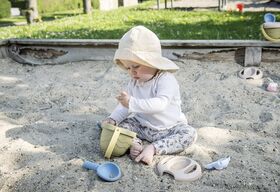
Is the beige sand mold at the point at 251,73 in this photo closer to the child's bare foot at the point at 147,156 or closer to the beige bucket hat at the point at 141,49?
the beige bucket hat at the point at 141,49

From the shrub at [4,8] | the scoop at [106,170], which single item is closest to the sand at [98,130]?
the scoop at [106,170]

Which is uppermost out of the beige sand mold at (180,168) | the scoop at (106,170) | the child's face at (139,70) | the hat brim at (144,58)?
the hat brim at (144,58)

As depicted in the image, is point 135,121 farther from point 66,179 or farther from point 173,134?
point 66,179

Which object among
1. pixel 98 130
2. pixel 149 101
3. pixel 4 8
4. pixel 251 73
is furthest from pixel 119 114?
pixel 4 8

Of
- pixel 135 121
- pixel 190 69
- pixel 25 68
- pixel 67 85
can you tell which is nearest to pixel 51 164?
pixel 135 121

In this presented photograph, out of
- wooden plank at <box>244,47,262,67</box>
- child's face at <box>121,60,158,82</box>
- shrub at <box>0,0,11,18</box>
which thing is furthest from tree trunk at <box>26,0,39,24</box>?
child's face at <box>121,60,158,82</box>

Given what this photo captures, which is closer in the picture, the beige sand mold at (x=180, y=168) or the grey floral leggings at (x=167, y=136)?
the beige sand mold at (x=180, y=168)

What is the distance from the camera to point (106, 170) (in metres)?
1.95

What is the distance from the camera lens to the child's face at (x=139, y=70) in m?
2.18

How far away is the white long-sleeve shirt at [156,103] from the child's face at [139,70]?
0.12 feet

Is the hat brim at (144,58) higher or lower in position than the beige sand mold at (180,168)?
higher

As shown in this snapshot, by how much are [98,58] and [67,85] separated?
2.11 feet

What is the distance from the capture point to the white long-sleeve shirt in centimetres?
213

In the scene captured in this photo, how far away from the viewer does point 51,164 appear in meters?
2.07
